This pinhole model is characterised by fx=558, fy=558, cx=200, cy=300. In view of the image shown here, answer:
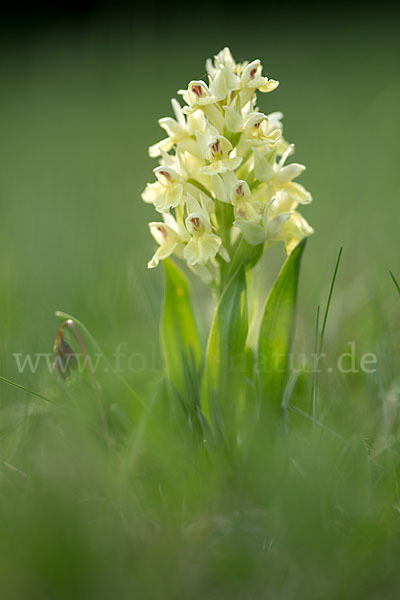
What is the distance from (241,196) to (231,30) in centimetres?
602

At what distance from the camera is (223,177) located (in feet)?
4.43

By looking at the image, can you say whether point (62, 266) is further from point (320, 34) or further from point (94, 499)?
point (320, 34)

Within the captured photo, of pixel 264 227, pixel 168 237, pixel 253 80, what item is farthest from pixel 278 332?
pixel 253 80

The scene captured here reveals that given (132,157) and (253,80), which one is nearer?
(253,80)

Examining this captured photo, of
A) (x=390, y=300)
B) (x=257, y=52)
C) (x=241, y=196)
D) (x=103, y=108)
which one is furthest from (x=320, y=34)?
(x=241, y=196)

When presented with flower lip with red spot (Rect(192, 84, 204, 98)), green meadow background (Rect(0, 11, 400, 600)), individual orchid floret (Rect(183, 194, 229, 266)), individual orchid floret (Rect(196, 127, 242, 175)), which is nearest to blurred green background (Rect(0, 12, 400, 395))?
green meadow background (Rect(0, 11, 400, 600))

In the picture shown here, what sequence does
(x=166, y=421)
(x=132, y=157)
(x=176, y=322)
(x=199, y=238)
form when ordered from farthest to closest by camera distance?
(x=132, y=157)
(x=176, y=322)
(x=199, y=238)
(x=166, y=421)

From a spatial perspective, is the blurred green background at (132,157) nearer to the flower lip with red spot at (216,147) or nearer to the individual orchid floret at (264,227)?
the individual orchid floret at (264,227)

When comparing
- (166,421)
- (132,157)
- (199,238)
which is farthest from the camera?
(132,157)

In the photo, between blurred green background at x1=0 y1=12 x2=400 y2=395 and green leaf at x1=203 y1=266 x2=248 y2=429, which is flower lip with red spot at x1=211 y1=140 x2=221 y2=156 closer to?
green leaf at x1=203 y1=266 x2=248 y2=429

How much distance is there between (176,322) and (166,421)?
0.36 m

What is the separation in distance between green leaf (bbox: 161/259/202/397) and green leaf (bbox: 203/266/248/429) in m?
0.13

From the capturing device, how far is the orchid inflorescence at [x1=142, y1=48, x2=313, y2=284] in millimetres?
1340

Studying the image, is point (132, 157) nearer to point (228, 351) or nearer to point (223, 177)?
point (223, 177)
